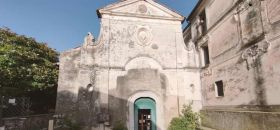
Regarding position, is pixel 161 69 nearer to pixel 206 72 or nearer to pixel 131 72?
pixel 131 72

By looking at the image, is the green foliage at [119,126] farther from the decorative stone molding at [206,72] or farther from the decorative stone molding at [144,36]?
the decorative stone molding at [206,72]

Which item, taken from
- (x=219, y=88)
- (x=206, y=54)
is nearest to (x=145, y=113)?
(x=219, y=88)

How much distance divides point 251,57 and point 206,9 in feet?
17.6

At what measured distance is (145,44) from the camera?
12.1m

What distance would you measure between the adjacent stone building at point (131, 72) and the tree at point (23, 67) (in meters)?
3.34

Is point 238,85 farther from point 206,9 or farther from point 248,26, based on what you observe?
point 206,9

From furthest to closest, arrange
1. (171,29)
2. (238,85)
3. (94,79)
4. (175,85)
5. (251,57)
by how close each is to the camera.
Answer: (171,29) → (175,85) → (94,79) → (238,85) → (251,57)

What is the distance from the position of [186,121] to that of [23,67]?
10810mm

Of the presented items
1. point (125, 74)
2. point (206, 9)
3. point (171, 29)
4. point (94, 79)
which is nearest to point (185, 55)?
point (171, 29)

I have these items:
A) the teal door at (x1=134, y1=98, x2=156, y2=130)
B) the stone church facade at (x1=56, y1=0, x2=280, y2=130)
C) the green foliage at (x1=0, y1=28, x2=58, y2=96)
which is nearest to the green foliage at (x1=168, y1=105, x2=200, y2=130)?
the stone church facade at (x1=56, y1=0, x2=280, y2=130)

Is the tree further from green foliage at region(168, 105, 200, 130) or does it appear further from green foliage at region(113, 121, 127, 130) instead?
green foliage at region(168, 105, 200, 130)

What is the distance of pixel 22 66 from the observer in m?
12.6

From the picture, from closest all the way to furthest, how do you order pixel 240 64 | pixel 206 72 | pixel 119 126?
pixel 240 64
pixel 119 126
pixel 206 72

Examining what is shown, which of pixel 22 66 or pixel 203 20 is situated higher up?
pixel 203 20
